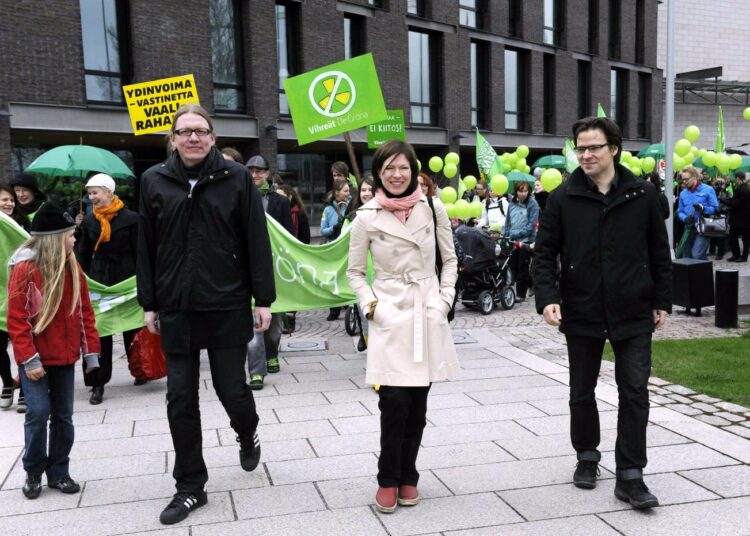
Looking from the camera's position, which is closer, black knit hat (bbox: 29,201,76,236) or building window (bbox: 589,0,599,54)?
black knit hat (bbox: 29,201,76,236)

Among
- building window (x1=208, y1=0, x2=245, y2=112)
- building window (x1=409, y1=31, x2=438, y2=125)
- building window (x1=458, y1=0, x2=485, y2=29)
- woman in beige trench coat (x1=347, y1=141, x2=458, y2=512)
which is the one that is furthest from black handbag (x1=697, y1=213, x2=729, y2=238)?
building window (x1=458, y1=0, x2=485, y2=29)

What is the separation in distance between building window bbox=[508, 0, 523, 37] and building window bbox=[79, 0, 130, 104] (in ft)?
49.3

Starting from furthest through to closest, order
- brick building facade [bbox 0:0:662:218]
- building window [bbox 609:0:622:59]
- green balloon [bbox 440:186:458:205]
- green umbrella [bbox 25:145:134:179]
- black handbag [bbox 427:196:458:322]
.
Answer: building window [bbox 609:0:622:59] < brick building facade [bbox 0:0:662:218] < green balloon [bbox 440:186:458:205] < green umbrella [bbox 25:145:134:179] < black handbag [bbox 427:196:458:322]

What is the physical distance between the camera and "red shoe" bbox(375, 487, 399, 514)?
381 centimetres

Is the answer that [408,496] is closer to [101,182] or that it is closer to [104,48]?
[101,182]

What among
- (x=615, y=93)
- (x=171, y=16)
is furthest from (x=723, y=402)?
(x=615, y=93)

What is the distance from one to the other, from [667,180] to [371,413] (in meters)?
10.5

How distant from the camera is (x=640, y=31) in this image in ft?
110

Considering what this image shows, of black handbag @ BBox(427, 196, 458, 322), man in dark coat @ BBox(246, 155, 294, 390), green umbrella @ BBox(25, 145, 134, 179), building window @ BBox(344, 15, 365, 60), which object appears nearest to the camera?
black handbag @ BBox(427, 196, 458, 322)

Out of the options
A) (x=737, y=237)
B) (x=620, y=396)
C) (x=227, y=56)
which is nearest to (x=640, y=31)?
(x=737, y=237)

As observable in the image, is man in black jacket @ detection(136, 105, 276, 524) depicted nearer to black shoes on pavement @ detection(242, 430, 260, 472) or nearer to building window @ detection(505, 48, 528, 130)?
black shoes on pavement @ detection(242, 430, 260, 472)

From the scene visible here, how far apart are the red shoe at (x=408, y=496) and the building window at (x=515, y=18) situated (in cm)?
2574

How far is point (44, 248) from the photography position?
4.26 metres

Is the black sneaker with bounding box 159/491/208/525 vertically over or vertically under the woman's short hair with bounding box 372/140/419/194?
under
